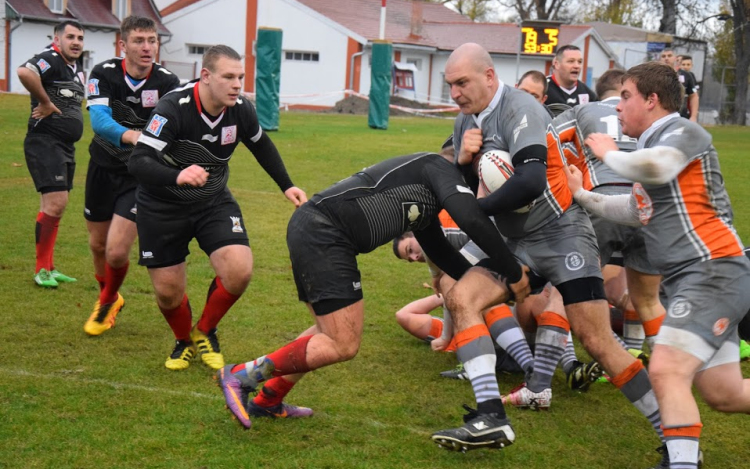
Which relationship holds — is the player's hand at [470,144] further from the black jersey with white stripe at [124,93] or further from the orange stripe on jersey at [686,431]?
the black jersey with white stripe at [124,93]

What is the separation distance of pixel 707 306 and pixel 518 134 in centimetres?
133

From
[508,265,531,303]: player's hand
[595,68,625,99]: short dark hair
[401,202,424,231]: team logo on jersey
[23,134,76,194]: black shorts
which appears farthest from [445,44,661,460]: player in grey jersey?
[23,134,76,194]: black shorts

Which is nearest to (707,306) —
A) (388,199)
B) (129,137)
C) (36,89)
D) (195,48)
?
(388,199)

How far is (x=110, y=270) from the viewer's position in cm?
691

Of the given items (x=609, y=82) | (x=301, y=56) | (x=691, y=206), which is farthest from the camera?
(x=301, y=56)

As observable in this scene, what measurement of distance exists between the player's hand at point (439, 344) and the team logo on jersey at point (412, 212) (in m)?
1.99

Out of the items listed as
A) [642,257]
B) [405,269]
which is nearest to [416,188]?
[642,257]

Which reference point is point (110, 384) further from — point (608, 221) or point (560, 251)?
point (608, 221)

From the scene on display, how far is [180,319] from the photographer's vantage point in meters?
6.16

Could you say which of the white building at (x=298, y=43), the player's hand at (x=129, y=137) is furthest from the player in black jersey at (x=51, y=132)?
the white building at (x=298, y=43)

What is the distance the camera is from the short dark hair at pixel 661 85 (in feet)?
14.4

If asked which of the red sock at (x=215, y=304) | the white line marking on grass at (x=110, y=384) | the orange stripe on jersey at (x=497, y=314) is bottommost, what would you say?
the white line marking on grass at (x=110, y=384)

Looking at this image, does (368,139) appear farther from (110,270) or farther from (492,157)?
(492,157)

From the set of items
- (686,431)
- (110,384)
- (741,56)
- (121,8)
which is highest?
(121,8)
